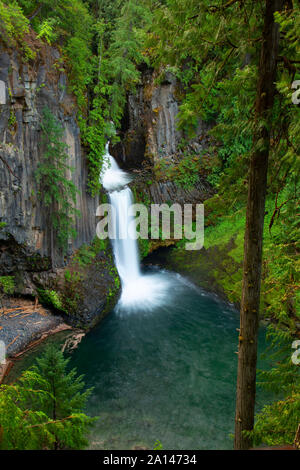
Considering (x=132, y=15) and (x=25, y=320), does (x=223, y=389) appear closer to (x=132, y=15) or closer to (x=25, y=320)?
(x=25, y=320)

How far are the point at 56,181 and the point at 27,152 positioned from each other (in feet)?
3.95

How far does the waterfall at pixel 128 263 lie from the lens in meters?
12.0

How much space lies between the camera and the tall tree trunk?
9.59ft

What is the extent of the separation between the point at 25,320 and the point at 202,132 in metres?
13.6

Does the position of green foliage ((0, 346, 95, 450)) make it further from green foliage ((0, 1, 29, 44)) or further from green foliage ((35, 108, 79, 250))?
green foliage ((0, 1, 29, 44))

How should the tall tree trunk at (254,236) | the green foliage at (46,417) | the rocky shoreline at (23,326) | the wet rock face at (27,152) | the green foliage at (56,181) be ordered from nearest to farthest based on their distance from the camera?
the green foliage at (46,417)
the tall tree trunk at (254,236)
the rocky shoreline at (23,326)
the wet rock face at (27,152)
the green foliage at (56,181)

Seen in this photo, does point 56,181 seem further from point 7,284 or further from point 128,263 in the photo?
point 128,263

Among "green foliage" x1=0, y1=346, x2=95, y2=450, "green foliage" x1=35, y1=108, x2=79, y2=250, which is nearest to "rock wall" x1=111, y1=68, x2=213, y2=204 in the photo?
"green foliage" x1=35, y1=108, x2=79, y2=250

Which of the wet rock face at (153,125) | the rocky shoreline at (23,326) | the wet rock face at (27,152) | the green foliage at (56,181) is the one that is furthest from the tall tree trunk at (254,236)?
the wet rock face at (153,125)

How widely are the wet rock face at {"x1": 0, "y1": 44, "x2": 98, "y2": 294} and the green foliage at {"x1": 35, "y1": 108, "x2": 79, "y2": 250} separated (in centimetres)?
21

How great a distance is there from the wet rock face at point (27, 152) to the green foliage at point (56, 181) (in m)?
0.21

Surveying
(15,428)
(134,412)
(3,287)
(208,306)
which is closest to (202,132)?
(208,306)

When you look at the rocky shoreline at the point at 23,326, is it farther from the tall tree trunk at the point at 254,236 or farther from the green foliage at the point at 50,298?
the tall tree trunk at the point at 254,236

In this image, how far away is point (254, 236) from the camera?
10.6 ft
